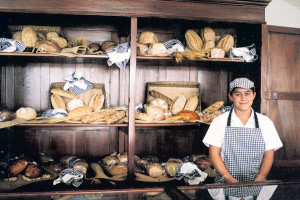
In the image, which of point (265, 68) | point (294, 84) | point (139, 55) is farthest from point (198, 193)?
point (294, 84)

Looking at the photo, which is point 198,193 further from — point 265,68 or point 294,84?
point 294,84

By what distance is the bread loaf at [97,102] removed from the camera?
2.54 meters

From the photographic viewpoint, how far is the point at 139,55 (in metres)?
2.40

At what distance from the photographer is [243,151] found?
213cm

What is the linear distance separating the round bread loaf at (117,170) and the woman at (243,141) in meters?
0.79

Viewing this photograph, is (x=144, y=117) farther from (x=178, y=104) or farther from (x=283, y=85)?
(x=283, y=85)

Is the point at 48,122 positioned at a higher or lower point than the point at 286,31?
lower

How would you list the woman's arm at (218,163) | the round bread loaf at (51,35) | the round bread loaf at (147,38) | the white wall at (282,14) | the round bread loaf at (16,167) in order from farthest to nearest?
the white wall at (282,14) < the round bread loaf at (147,38) < the round bread loaf at (51,35) < the round bread loaf at (16,167) < the woman's arm at (218,163)

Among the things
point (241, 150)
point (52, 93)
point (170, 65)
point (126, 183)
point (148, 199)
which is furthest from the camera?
point (170, 65)

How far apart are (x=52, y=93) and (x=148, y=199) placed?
185cm

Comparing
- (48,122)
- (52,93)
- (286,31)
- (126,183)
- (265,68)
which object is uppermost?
(286,31)

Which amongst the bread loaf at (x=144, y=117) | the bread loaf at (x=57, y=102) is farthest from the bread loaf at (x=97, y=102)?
the bread loaf at (x=144, y=117)

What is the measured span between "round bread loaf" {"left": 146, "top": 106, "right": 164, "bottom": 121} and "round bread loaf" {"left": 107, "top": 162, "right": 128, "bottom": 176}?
0.53 meters

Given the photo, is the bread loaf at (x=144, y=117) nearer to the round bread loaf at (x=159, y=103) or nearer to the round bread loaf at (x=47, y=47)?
the round bread loaf at (x=159, y=103)
